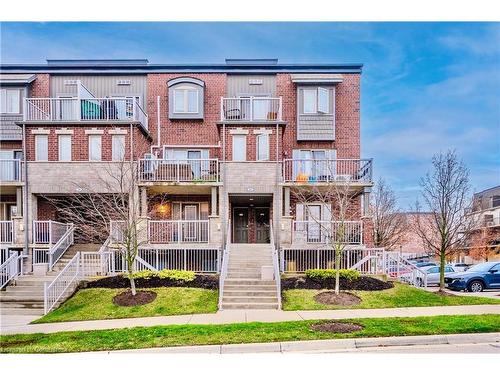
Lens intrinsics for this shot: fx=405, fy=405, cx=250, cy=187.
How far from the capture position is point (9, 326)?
35.3 feet

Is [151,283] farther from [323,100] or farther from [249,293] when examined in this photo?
[323,100]

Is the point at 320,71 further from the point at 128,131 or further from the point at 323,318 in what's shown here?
the point at 323,318

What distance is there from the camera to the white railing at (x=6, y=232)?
690 inches

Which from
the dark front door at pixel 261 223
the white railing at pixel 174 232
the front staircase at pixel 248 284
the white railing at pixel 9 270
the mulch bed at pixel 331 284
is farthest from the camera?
the dark front door at pixel 261 223

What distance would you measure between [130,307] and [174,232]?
219 inches

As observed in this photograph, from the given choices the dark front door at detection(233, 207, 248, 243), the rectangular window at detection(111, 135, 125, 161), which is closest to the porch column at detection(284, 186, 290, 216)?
the dark front door at detection(233, 207, 248, 243)

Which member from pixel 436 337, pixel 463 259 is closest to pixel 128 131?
pixel 436 337

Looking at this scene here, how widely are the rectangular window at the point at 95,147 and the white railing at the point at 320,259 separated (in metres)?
9.33

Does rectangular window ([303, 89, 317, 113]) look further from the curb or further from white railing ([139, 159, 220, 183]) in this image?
the curb

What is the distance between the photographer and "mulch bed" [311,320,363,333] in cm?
891

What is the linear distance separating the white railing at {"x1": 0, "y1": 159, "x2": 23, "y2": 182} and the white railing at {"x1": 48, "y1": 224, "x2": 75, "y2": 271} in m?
3.37

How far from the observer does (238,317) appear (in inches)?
421

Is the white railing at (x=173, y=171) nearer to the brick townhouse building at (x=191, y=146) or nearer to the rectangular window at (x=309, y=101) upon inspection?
the brick townhouse building at (x=191, y=146)

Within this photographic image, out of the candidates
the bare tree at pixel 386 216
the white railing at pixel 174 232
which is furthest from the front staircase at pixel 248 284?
the bare tree at pixel 386 216
